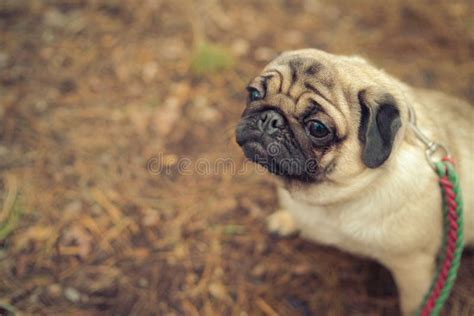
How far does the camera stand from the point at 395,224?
2.39m

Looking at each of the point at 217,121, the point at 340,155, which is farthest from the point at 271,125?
the point at 217,121

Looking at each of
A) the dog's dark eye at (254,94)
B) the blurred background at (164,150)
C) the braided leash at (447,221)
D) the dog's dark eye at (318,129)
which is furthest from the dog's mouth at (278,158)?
the blurred background at (164,150)

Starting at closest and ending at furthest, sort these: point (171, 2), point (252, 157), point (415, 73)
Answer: point (252, 157) < point (415, 73) < point (171, 2)

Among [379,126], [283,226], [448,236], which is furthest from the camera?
[283,226]

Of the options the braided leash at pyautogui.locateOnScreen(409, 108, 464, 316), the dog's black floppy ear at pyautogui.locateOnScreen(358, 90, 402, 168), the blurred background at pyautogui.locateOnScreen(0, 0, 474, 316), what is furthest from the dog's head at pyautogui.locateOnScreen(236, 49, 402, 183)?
the blurred background at pyautogui.locateOnScreen(0, 0, 474, 316)

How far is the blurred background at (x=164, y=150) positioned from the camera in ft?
9.70

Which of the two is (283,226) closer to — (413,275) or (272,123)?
(413,275)

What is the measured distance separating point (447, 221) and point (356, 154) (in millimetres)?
781

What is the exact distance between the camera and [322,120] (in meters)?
2.12

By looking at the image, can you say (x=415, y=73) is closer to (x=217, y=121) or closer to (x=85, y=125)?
(x=217, y=121)

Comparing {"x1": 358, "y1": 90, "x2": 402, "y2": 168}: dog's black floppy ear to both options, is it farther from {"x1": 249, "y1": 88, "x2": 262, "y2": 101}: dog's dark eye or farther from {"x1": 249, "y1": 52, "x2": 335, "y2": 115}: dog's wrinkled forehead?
{"x1": 249, "y1": 88, "x2": 262, "y2": 101}: dog's dark eye

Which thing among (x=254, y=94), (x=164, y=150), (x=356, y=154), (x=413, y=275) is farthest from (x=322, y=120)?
(x=164, y=150)

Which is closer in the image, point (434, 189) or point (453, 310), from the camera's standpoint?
point (434, 189)

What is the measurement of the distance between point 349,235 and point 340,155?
1.96ft
